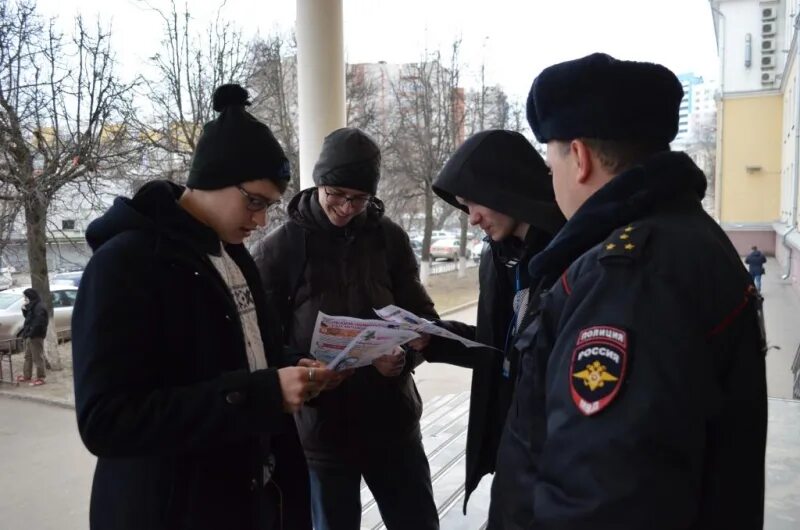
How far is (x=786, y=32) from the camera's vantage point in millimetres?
18328

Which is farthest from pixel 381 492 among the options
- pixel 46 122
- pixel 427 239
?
pixel 427 239

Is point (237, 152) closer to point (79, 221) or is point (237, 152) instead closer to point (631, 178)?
point (631, 178)

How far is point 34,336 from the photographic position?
769 cm

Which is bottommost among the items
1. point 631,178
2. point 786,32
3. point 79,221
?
point 79,221

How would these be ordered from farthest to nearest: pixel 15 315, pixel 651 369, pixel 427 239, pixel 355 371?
pixel 427 239, pixel 15 315, pixel 355 371, pixel 651 369

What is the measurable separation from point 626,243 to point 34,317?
331 inches

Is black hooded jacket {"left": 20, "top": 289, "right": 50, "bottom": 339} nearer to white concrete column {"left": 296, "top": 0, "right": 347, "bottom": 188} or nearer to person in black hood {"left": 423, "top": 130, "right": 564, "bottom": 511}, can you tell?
white concrete column {"left": 296, "top": 0, "right": 347, "bottom": 188}

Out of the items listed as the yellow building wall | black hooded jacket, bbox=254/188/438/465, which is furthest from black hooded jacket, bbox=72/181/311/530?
the yellow building wall

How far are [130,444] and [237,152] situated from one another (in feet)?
2.20

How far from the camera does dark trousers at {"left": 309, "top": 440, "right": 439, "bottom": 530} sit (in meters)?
2.09

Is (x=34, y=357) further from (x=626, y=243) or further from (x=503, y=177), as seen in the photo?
(x=626, y=243)

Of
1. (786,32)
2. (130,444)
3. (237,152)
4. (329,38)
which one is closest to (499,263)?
(237,152)

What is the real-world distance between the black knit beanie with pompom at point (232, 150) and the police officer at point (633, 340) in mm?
665

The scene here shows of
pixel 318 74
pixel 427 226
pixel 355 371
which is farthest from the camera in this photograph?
pixel 427 226
